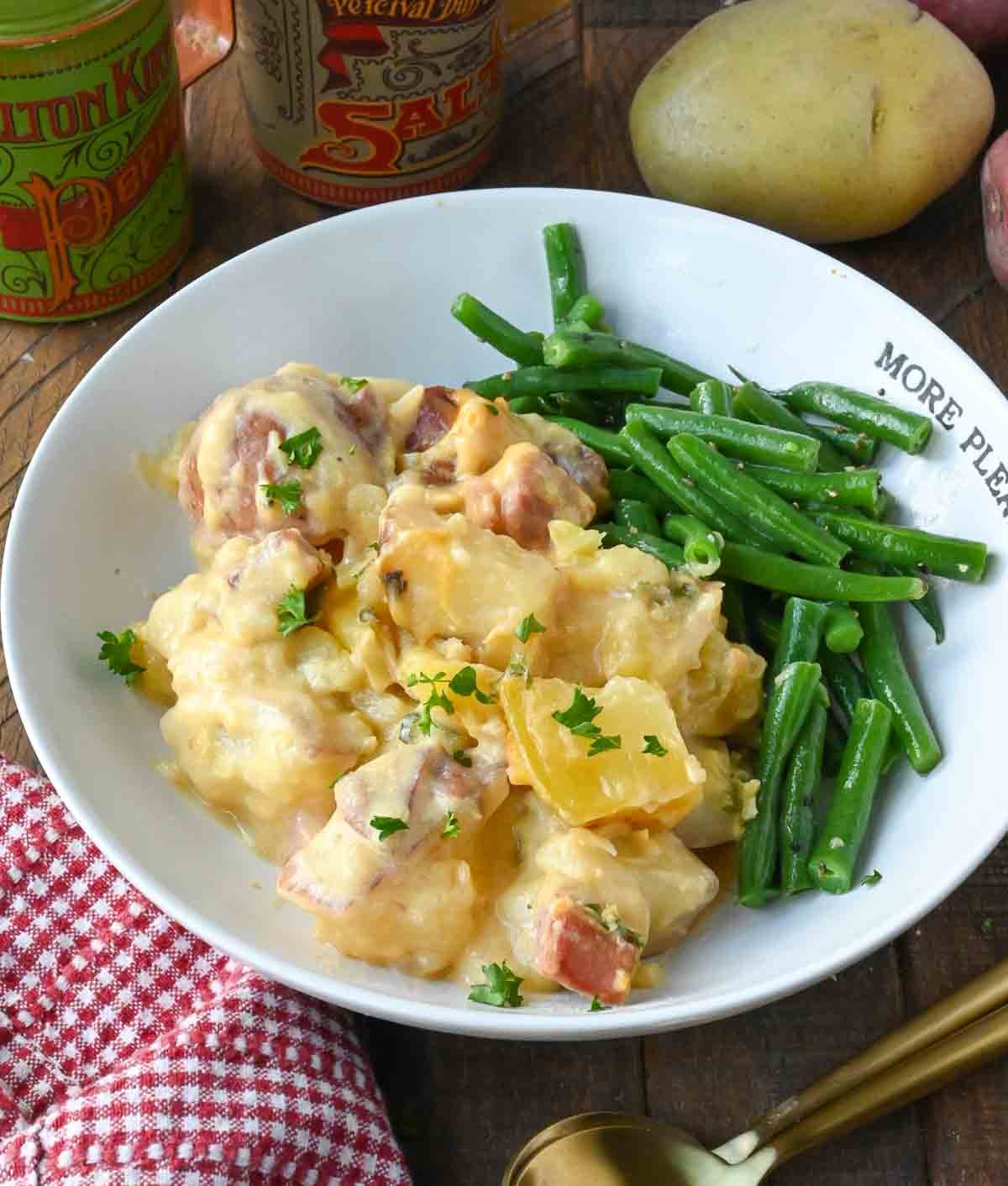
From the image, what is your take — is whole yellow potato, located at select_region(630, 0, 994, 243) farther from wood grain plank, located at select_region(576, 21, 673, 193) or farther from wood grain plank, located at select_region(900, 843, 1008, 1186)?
wood grain plank, located at select_region(900, 843, 1008, 1186)

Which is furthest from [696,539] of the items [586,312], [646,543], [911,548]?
[586,312]

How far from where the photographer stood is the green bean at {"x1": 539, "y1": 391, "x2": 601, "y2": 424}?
2666 millimetres

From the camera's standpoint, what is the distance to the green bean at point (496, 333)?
8.80ft

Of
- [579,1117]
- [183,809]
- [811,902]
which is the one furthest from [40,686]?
[811,902]

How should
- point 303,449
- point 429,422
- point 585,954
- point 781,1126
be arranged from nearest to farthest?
point 585,954
point 781,1126
point 303,449
point 429,422

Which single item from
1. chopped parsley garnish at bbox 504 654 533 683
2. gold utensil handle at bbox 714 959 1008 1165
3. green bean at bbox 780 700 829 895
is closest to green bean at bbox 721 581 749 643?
green bean at bbox 780 700 829 895

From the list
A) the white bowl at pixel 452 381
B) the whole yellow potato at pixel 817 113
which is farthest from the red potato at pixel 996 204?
the white bowl at pixel 452 381

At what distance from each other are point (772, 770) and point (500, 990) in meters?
0.53

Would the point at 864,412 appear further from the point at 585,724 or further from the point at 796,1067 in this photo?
the point at 796,1067

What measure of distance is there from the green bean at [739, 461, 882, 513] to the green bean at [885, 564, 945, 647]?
112 millimetres

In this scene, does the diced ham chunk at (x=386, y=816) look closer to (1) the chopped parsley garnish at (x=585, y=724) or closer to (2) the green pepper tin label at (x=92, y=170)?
(1) the chopped parsley garnish at (x=585, y=724)

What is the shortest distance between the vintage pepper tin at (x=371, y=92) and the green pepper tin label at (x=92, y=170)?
0.72ft

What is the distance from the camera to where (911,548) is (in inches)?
92.0

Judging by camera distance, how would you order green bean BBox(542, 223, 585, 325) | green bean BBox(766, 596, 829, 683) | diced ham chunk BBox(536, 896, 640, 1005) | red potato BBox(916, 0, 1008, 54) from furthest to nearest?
red potato BBox(916, 0, 1008, 54) < green bean BBox(542, 223, 585, 325) < green bean BBox(766, 596, 829, 683) < diced ham chunk BBox(536, 896, 640, 1005)
